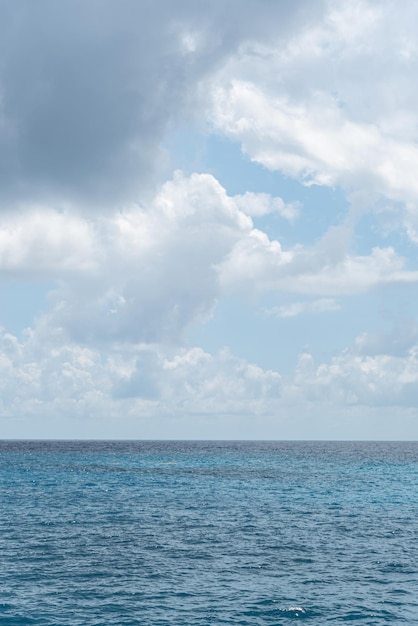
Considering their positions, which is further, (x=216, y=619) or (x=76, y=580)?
(x=76, y=580)

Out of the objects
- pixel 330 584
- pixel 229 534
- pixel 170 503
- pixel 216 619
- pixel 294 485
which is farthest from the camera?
pixel 294 485

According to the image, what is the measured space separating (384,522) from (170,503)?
27.3m

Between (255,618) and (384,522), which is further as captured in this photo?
Answer: (384,522)

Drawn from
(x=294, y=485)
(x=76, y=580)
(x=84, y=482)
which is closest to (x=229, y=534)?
(x=76, y=580)

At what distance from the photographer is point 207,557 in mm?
53000

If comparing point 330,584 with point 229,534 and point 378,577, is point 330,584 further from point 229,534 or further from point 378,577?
point 229,534

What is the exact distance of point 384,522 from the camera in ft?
232

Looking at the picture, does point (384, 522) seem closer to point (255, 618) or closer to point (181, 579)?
point (181, 579)

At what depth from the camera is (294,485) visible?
356 feet

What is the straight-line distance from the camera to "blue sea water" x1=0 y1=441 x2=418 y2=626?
39812 millimetres

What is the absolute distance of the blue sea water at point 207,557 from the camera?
39.8 m

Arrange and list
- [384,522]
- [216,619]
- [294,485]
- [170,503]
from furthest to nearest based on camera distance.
Answer: [294,485] → [170,503] → [384,522] → [216,619]

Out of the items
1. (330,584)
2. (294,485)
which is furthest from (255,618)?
(294,485)

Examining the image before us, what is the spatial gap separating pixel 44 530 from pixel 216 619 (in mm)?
30794
